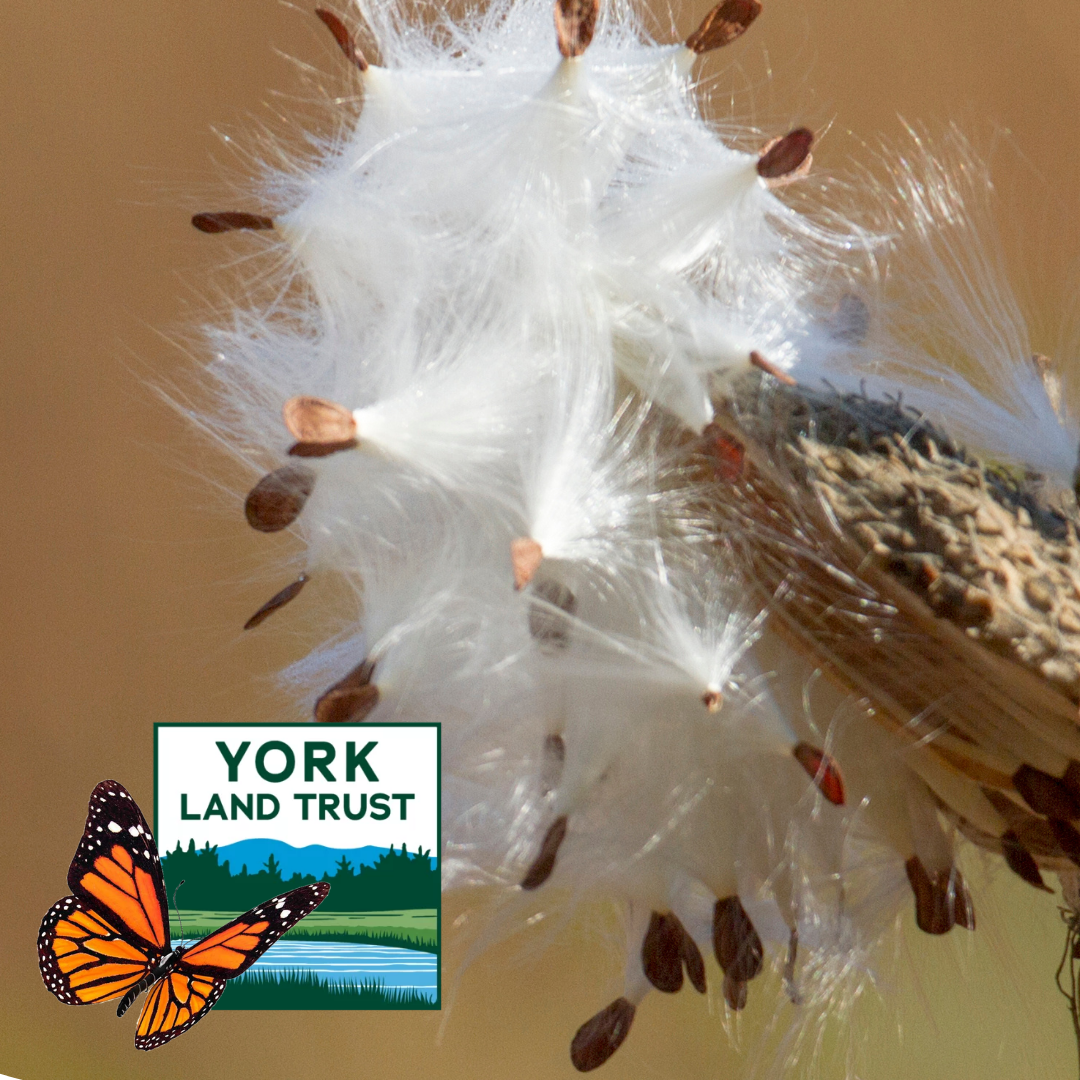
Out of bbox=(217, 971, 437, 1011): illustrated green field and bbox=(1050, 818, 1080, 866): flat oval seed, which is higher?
bbox=(1050, 818, 1080, 866): flat oval seed

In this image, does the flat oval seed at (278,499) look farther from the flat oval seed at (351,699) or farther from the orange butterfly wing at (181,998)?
the orange butterfly wing at (181,998)

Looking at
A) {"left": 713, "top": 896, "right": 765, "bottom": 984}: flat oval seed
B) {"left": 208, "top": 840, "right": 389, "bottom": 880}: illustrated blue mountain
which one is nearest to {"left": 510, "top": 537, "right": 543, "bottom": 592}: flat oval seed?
{"left": 713, "top": 896, "right": 765, "bottom": 984}: flat oval seed

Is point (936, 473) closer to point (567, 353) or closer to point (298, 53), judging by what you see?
point (567, 353)

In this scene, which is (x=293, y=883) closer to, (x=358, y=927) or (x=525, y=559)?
(x=358, y=927)

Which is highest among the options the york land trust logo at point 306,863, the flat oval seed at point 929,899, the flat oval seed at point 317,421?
the flat oval seed at point 317,421

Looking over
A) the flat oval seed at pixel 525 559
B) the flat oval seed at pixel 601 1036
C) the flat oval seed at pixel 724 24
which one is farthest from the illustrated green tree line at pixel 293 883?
the flat oval seed at pixel 724 24

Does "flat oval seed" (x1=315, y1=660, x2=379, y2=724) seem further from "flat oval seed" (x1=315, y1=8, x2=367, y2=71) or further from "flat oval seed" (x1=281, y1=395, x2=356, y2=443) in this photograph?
"flat oval seed" (x1=315, y1=8, x2=367, y2=71)
